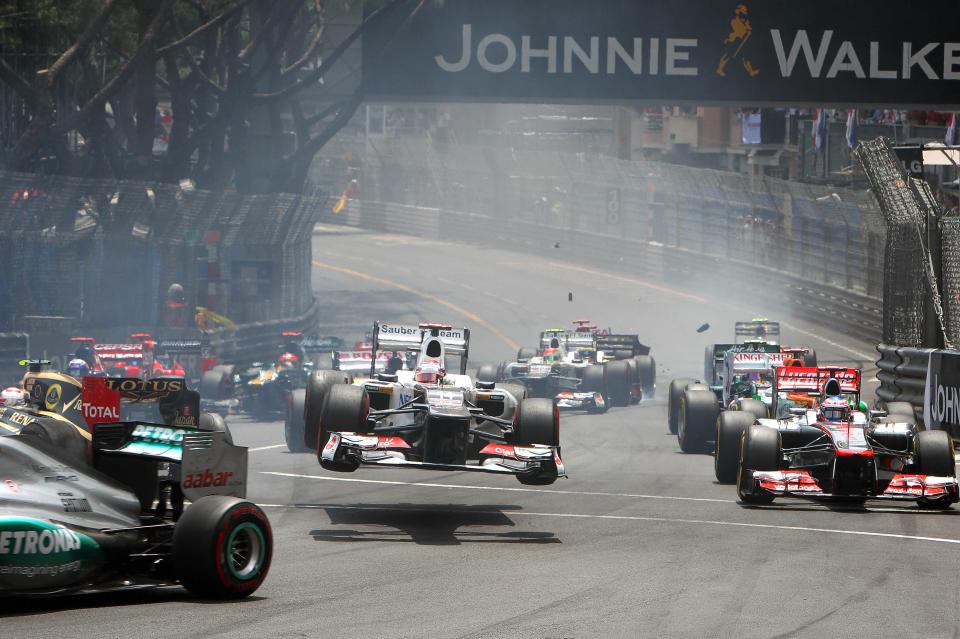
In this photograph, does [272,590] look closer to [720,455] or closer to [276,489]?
[276,489]

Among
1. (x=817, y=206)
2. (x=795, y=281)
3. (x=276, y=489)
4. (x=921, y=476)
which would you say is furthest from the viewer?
(x=795, y=281)

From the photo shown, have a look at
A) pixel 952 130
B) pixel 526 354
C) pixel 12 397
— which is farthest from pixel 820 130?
pixel 12 397

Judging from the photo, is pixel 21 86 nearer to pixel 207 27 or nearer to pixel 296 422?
pixel 207 27

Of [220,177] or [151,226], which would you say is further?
[220,177]

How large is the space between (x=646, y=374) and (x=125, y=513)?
23.8 metres

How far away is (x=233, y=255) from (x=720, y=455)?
20.8 meters

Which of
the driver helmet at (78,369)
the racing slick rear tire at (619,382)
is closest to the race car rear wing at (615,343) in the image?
the racing slick rear tire at (619,382)

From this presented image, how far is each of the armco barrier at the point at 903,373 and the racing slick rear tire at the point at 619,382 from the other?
7579mm

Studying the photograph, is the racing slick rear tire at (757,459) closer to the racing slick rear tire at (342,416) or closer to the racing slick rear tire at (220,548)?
the racing slick rear tire at (342,416)

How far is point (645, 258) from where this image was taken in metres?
60.9

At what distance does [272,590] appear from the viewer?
37.2ft

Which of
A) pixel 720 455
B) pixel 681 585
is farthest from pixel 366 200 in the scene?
pixel 681 585

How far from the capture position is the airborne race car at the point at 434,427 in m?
15.7

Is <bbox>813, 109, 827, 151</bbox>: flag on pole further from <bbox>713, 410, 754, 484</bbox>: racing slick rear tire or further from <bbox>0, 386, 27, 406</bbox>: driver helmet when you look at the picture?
<bbox>0, 386, 27, 406</bbox>: driver helmet
